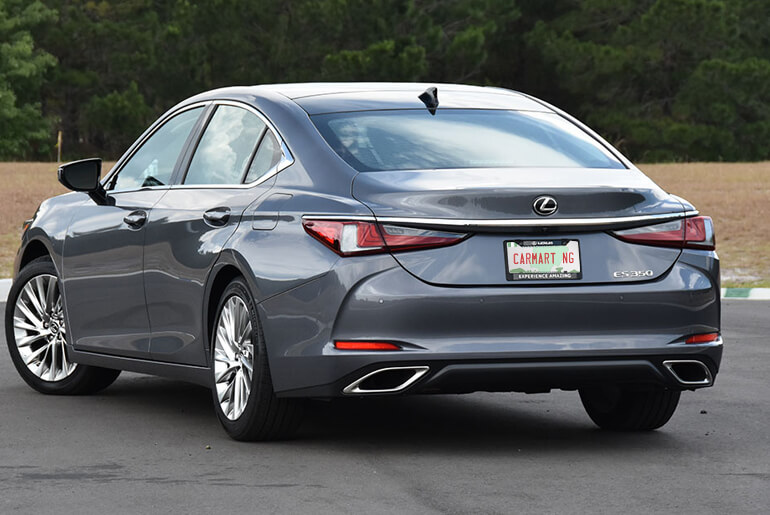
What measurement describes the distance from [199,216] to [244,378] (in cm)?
86

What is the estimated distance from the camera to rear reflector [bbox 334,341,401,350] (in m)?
6.32

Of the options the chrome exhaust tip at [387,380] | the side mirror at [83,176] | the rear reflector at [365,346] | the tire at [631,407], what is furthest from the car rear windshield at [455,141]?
the side mirror at [83,176]

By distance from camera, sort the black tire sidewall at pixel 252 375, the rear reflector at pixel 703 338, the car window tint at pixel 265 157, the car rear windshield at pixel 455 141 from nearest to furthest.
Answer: the rear reflector at pixel 703 338, the black tire sidewall at pixel 252 375, the car rear windshield at pixel 455 141, the car window tint at pixel 265 157

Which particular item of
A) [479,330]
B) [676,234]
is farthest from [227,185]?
[676,234]

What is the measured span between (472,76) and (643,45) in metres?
7.87

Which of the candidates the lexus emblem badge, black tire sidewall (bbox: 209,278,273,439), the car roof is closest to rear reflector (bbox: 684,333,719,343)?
the lexus emblem badge

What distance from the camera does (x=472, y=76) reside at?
69.8m

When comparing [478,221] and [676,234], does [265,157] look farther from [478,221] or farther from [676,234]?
[676,234]

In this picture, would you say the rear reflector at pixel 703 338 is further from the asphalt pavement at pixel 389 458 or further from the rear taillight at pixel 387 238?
the rear taillight at pixel 387 238

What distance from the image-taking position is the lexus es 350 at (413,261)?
6.34 meters

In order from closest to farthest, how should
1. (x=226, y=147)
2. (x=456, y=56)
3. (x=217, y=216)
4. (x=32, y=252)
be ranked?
(x=217, y=216)
(x=226, y=147)
(x=32, y=252)
(x=456, y=56)

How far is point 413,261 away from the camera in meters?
6.33

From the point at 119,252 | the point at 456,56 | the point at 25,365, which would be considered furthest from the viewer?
the point at 456,56

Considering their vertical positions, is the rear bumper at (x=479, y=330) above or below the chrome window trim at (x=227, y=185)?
below
